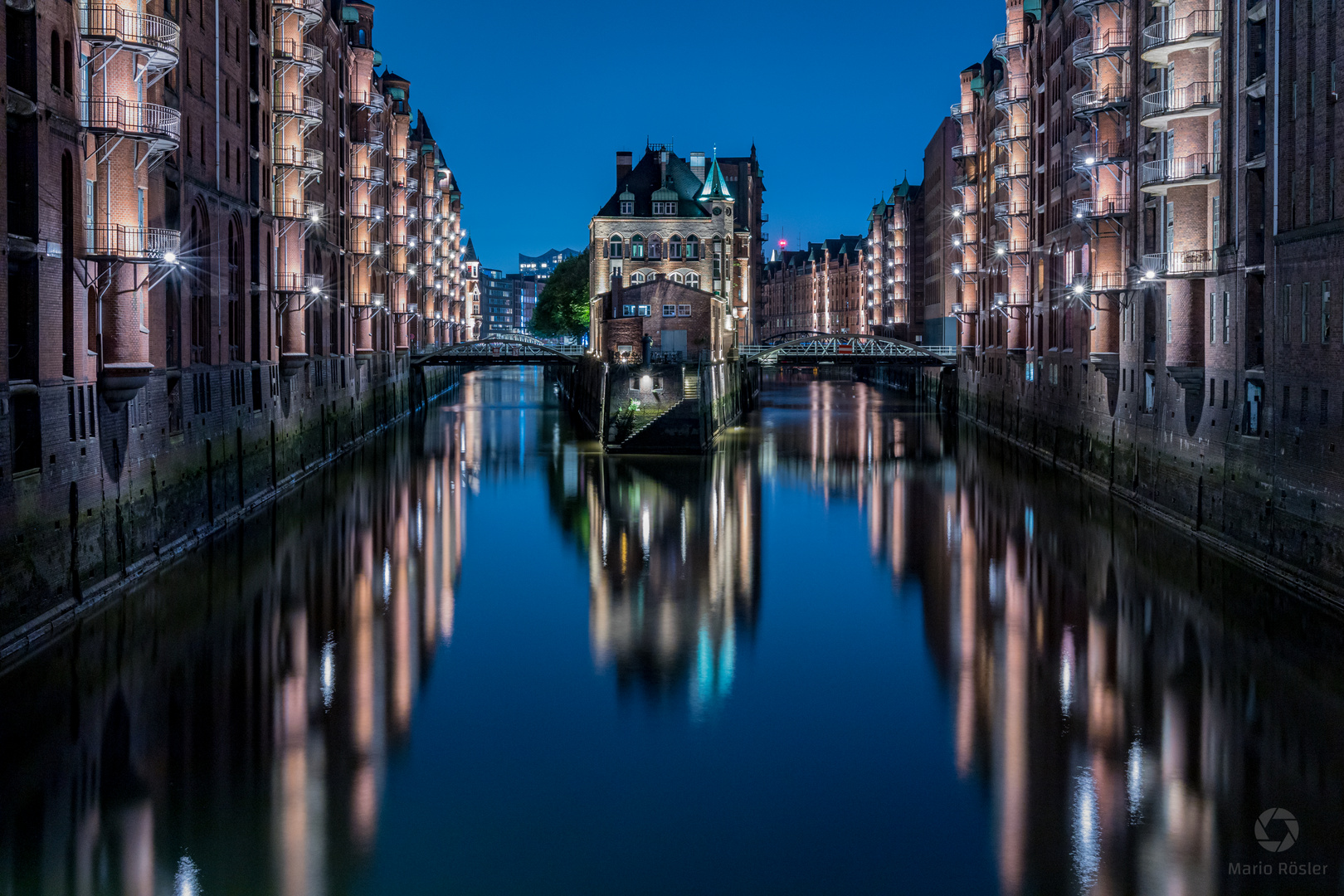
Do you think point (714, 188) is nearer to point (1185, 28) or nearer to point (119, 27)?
point (1185, 28)

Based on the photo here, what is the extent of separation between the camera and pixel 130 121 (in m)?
27.0

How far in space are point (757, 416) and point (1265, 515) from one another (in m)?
55.5

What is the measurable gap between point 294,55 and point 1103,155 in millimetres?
27441

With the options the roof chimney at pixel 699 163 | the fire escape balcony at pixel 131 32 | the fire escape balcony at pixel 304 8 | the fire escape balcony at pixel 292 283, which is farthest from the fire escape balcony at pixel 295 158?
the roof chimney at pixel 699 163

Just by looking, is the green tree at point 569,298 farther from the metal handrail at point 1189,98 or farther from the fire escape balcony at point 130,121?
the fire escape balcony at point 130,121

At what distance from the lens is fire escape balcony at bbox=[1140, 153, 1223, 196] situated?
3447cm

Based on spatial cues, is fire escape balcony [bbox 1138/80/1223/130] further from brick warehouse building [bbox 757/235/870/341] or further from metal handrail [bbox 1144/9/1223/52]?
brick warehouse building [bbox 757/235/870/341]

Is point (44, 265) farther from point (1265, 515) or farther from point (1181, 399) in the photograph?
point (1181, 399)

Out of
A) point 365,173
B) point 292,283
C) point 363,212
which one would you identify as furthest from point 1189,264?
point 365,173

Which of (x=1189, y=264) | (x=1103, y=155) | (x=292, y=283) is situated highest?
(x=1103, y=155)

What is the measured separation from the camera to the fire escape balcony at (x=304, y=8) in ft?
156

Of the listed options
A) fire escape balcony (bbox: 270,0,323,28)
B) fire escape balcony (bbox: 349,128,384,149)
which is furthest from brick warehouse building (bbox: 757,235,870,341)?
fire escape balcony (bbox: 270,0,323,28)

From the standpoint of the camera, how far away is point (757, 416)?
84.2 meters

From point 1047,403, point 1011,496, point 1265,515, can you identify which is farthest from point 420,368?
point 1265,515
